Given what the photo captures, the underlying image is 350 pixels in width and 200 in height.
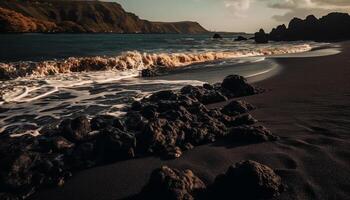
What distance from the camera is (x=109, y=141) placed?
5.94 m

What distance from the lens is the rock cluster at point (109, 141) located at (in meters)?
5.16

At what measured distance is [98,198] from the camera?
4746 millimetres

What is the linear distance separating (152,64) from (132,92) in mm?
12148

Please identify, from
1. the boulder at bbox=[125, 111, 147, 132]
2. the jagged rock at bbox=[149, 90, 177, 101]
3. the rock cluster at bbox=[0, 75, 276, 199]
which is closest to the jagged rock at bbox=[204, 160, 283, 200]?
the rock cluster at bbox=[0, 75, 276, 199]

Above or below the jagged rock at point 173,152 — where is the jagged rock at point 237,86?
above

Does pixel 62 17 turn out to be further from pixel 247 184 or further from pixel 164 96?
pixel 247 184

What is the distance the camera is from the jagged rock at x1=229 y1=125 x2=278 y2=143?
6.51 m

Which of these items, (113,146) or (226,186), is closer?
(226,186)

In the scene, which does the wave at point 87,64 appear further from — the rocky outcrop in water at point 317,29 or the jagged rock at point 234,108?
the rocky outcrop in water at point 317,29

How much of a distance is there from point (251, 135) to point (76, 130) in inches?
127

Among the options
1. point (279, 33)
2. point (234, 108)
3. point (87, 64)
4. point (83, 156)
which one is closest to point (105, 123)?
point (83, 156)

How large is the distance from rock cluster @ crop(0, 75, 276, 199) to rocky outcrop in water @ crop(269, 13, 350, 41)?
84.4 metres

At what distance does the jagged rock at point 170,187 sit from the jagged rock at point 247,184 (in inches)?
10.4

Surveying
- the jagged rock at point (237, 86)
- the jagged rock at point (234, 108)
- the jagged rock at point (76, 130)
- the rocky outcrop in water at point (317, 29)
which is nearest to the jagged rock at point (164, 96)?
the jagged rock at point (234, 108)
